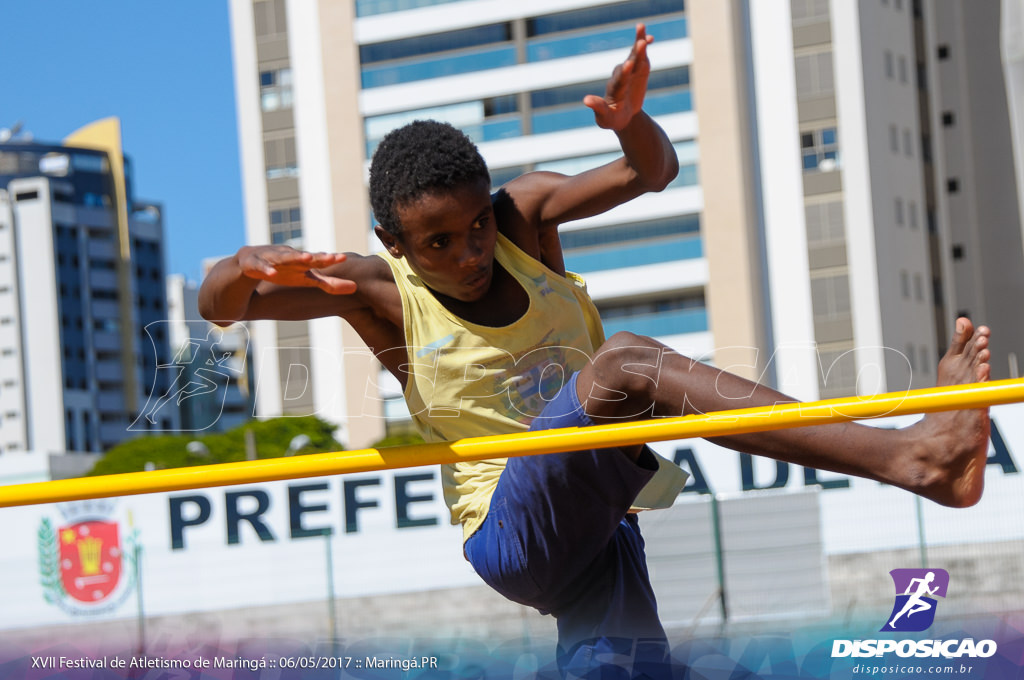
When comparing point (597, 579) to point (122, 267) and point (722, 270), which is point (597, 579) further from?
point (122, 267)

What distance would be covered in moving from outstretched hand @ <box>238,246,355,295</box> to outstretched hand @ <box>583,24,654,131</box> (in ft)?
1.77

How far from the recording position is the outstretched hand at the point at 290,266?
2139 millimetres

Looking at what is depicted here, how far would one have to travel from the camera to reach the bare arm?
2320mm

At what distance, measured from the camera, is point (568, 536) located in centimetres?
230

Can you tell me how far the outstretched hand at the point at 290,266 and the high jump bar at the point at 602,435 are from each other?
1.07ft

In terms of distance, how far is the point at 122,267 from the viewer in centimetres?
6022

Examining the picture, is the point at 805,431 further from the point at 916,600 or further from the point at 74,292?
the point at 74,292

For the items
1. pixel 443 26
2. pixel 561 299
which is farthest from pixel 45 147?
pixel 561 299

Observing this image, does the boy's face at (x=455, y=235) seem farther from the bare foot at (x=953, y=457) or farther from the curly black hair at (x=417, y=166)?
the bare foot at (x=953, y=457)

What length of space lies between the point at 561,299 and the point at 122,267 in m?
60.7

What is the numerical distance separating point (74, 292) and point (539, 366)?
58.7 meters

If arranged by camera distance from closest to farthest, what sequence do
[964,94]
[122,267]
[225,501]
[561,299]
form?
[561,299] → [225,501] → [964,94] → [122,267]

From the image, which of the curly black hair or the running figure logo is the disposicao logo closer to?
the running figure logo

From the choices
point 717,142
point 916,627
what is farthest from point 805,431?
point 717,142
